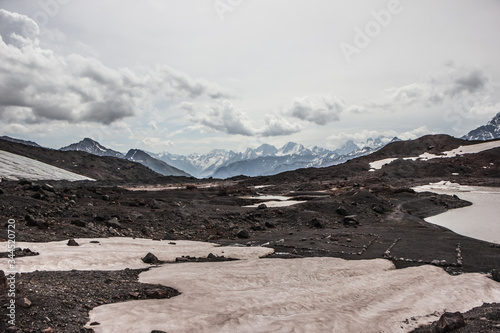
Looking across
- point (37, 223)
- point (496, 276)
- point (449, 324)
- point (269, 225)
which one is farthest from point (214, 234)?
point (449, 324)

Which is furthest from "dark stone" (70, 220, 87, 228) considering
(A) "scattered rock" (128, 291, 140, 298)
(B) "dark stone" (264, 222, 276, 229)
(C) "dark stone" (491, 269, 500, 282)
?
(C) "dark stone" (491, 269, 500, 282)

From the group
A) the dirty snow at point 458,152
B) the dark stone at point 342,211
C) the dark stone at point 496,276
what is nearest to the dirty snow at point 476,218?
the dark stone at point 342,211

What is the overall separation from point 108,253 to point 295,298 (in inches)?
395

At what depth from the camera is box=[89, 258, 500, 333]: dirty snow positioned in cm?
825

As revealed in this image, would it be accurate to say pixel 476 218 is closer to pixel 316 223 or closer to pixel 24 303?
pixel 316 223

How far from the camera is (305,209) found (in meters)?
33.3

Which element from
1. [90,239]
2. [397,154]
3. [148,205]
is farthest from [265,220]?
[397,154]

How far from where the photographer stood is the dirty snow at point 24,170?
8681cm

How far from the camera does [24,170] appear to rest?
93.9 m

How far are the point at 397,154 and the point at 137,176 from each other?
417 ft

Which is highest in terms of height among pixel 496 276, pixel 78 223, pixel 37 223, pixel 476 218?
pixel 37 223

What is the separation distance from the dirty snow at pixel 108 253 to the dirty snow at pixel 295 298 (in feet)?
7.86

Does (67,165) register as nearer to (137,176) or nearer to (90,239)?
(137,176)

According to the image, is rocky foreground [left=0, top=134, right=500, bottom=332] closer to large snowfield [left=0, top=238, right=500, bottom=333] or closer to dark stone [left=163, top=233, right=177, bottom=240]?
dark stone [left=163, top=233, right=177, bottom=240]
